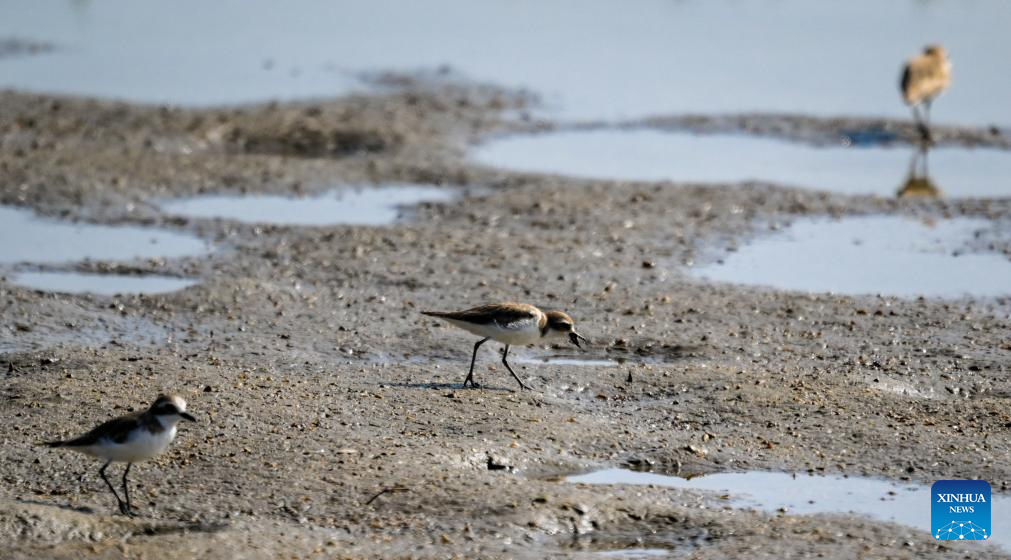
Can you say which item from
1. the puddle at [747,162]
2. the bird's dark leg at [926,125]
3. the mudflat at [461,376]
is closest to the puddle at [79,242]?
the mudflat at [461,376]

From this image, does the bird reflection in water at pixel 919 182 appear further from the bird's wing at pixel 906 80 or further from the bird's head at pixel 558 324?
the bird's head at pixel 558 324

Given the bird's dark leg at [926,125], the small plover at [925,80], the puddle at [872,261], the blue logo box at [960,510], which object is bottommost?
the blue logo box at [960,510]

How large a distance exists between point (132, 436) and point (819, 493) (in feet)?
13.0

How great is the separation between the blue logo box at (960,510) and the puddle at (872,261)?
4.69 m

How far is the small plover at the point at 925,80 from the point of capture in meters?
20.5

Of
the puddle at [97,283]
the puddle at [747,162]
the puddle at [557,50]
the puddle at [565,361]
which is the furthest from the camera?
the puddle at [557,50]

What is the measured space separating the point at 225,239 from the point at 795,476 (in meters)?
7.22

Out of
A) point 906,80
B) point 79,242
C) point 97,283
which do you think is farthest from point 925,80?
point 97,283

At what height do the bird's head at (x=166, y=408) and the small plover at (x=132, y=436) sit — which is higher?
the bird's head at (x=166, y=408)

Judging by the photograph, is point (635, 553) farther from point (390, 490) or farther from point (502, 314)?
point (502, 314)

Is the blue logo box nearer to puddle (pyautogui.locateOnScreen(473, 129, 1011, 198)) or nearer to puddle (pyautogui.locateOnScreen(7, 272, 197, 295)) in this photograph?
puddle (pyautogui.locateOnScreen(7, 272, 197, 295))

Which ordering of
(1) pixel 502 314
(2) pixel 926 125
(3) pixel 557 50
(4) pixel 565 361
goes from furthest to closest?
(3) pixel 557 50 < (2) pixel 926 125 < (4) pixel 565 361 < (1) pixel 502 314

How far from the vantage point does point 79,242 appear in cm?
1449

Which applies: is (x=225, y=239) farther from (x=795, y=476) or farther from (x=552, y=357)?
(x=795, y=476)
